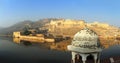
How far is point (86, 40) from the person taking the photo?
17.5 ft

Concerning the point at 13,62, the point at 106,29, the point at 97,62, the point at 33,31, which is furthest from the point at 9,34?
the point at 97,62

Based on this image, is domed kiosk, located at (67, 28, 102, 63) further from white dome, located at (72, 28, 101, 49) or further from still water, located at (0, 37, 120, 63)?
still water, located at (0, 37, 120, 63)

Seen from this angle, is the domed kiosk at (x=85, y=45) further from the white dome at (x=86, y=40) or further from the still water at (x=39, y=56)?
the still water at (x=39, y=56)

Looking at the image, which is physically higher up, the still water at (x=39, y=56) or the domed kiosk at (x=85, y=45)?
the domed kiosk at (x=85, y=45)

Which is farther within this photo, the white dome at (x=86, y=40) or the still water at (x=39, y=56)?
the still water at (x=39, y=56)

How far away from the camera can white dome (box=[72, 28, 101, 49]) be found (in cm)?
533

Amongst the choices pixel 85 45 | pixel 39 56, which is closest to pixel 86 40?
pixel 85 45

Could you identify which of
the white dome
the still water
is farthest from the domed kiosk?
the still water

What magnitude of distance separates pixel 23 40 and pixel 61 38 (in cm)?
554

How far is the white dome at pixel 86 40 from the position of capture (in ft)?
17.5

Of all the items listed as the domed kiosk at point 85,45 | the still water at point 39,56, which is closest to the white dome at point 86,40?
the domed kiosk at point 85,45

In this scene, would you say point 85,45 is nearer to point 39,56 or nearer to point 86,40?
point 86,40

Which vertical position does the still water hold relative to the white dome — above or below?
below

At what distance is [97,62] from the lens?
5.75 m
